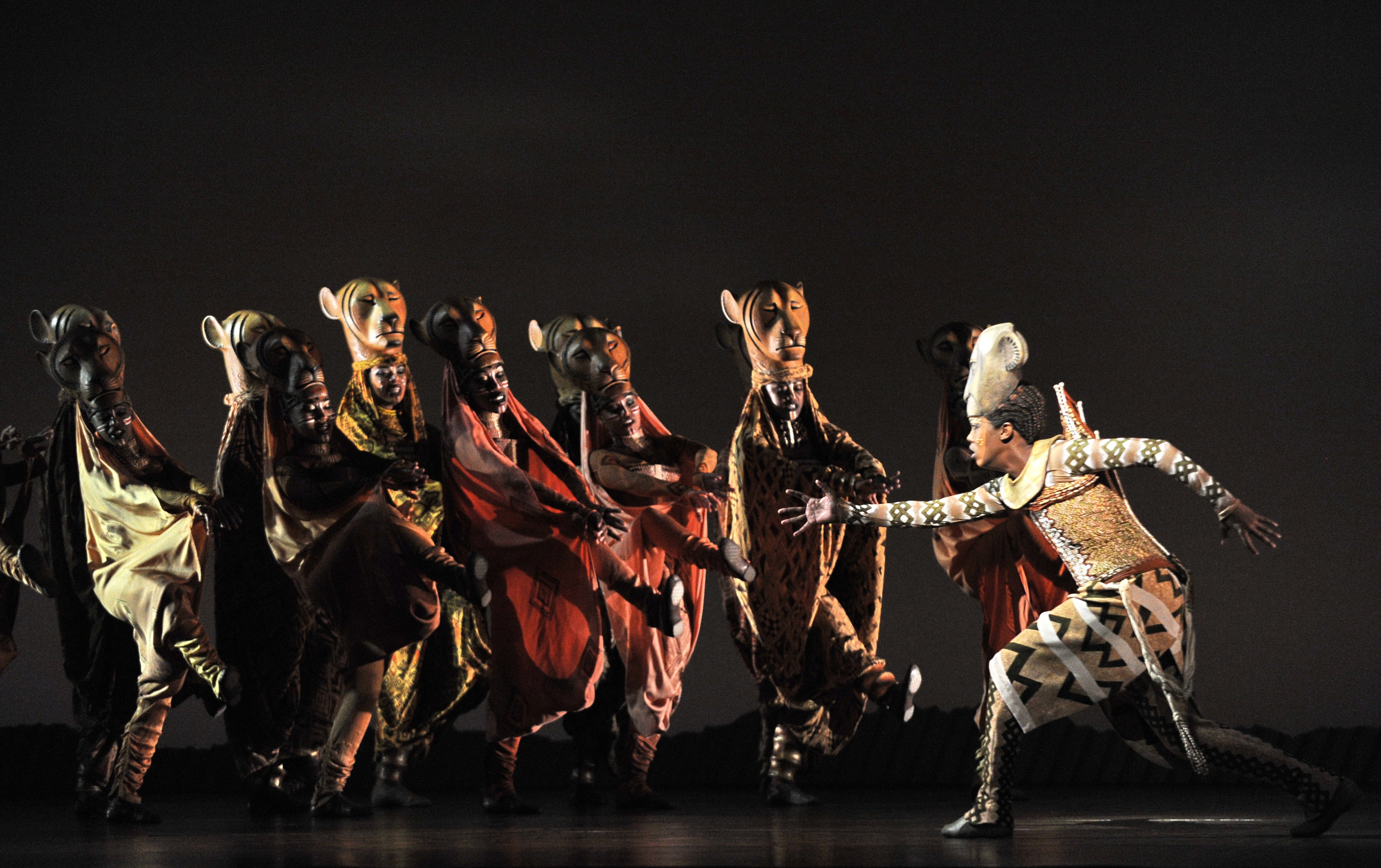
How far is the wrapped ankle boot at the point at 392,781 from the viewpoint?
587 centimetres

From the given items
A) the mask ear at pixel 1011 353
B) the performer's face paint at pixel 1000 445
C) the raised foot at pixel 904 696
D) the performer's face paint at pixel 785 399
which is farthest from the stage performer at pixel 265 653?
the mask ear at pixel 1011 353

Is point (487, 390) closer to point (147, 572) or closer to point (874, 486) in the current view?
point (147, 572)

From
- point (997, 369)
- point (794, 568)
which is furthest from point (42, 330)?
point (997, 369)

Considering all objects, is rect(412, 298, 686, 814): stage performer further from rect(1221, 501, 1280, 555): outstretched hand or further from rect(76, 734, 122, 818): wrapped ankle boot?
rect(1221, 501, 1280, 555): outstretched hand

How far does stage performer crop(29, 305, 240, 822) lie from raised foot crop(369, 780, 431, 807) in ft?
2.30

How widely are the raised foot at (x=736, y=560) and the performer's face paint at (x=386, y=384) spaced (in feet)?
4.79

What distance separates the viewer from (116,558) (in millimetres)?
5688

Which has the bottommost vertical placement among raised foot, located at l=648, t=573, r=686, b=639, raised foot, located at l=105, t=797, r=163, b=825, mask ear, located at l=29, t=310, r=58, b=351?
raised foot, located at l=105, t=797, r=163, b=825

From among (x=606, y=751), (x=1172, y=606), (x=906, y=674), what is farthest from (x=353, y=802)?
(x=1172, y=606)

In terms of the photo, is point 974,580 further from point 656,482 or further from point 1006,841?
point 1006,841

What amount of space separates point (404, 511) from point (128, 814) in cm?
149

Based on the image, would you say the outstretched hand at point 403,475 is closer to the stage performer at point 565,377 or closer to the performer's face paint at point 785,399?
the stage performer at point 565,377

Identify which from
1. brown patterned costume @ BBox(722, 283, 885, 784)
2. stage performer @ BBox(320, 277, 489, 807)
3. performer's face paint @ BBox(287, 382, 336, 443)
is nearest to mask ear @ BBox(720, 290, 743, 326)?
brown patterned costume @ BBox(722, 283, 885, 784)

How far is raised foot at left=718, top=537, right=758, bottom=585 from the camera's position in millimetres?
5762
